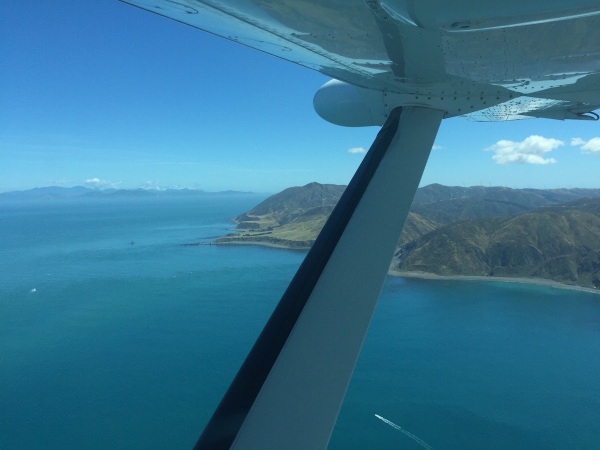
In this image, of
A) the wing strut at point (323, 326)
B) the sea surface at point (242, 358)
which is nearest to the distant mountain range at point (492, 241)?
the sea surface at point (242, 358)

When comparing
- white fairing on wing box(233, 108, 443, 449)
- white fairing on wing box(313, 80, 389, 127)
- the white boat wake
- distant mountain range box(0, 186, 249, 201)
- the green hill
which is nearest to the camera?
white fairing on wing box(233, 108, 443, 449)

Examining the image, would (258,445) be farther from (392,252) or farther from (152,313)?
(152,313)

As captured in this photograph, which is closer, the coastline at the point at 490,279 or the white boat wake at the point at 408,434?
the white boat wake at the point at 408,434

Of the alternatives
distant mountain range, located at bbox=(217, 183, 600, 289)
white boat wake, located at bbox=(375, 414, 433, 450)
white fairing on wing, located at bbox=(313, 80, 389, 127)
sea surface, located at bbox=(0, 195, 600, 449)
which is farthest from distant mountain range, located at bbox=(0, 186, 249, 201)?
white fairing on wing, located at bbox=(313, 80, 389, 127)

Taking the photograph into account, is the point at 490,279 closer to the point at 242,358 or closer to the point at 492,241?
the point at 492,241

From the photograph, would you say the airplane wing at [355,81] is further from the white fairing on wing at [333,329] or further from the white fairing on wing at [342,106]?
the white fairing on wing at [342,106]

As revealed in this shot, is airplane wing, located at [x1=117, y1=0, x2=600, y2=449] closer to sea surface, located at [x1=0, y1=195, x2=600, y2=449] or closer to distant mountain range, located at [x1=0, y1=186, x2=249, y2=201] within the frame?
sea surface, located at [x1=0, y1=195, x2=600, y2=449]

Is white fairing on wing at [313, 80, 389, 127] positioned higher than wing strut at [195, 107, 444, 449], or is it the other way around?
white fairing on wing at [313, 80, 389, 127]

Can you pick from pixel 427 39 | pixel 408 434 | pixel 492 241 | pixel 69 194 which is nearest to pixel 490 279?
pixel 492 241
